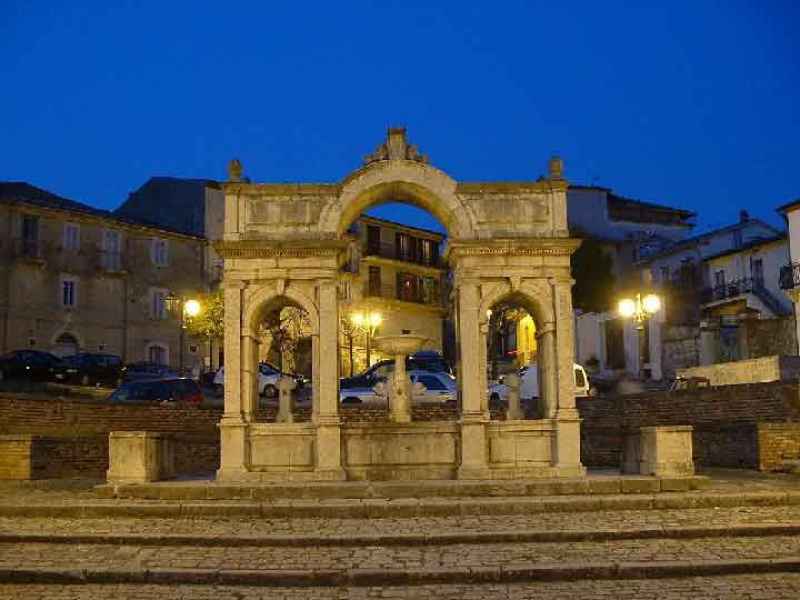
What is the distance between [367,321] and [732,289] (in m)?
22.7

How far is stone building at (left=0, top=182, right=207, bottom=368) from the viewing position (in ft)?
156

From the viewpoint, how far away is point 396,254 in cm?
6103

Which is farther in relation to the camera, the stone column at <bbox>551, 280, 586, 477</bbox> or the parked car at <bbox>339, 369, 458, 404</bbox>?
the parked car at <bbox>339, 369, 458, 404</bbox>

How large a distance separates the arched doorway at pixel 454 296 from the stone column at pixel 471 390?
0.02 meters

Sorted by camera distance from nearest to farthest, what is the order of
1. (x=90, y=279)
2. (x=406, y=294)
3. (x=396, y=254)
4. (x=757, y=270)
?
(x=757, y=270), (x=90, y=279), (x=396, y=254), (x=406, y=294)

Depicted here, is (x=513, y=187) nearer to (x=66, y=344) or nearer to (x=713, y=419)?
(x=713, y=419)

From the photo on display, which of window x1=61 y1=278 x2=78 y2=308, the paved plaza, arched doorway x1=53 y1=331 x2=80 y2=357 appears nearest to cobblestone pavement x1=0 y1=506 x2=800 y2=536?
the paved plaza

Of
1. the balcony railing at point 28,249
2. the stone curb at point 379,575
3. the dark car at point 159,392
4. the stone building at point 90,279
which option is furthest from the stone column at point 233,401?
the balcony railing at point 28,249

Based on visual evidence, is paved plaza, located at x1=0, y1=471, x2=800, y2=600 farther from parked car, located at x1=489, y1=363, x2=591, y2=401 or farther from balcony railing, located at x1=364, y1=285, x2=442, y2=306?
balcony railing, located at x1=364, y1=285, x2=442, y2=306

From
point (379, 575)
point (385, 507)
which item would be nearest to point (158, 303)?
point (385, 507)

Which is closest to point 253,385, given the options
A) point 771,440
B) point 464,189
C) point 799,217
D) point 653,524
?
point 464,189

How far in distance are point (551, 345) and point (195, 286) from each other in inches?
1575

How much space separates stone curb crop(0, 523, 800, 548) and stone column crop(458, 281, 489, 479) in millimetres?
4478

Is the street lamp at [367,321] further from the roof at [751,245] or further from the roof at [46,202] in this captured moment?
the roof at [751,245]
